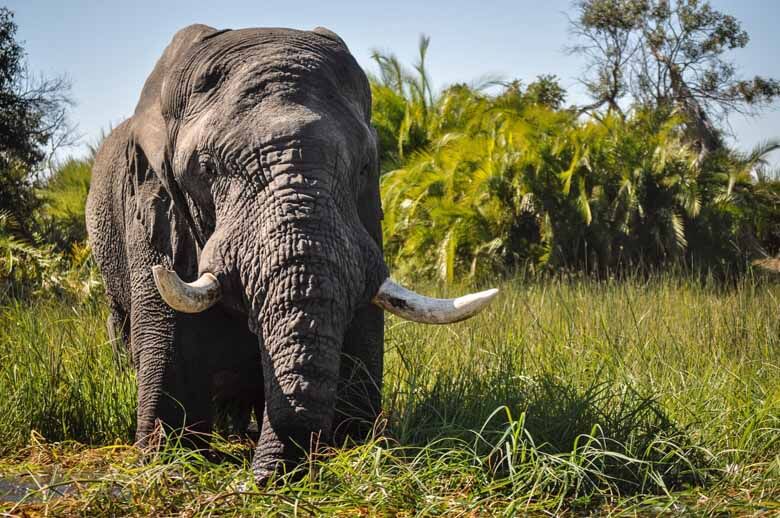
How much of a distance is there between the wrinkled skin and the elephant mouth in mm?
69

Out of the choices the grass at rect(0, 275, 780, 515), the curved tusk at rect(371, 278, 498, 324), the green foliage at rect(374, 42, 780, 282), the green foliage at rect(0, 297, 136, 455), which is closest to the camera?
the grass at rect(0, 275, 780, 515)

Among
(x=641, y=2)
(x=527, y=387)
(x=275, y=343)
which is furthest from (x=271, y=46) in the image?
(x=641, y=2)

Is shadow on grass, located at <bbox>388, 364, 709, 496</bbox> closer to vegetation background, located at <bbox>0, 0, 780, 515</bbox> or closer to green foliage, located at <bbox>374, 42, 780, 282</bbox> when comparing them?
vegetation background, located at <bbox>0, 0, 780, 515</bbox>

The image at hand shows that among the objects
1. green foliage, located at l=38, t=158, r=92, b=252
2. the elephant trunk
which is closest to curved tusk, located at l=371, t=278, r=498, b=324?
the elephant trunk

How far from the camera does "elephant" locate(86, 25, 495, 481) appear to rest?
4.11 metres

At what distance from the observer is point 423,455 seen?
15.2ft

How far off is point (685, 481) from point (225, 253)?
2.52m

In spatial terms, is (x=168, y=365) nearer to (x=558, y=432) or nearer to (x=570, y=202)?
(x=558, y=432)

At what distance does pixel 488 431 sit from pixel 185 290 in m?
1.59

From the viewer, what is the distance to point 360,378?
16.3ft

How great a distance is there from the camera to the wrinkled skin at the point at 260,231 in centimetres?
411

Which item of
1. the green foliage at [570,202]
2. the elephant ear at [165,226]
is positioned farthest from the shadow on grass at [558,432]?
the green foliage at [570,202]

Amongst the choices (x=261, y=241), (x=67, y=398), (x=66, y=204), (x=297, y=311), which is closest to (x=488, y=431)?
(x=297, y=311)

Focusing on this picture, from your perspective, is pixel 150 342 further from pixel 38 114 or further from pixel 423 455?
pixel 38 114
